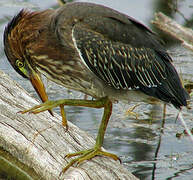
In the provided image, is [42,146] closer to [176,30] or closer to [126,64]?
[126,64]

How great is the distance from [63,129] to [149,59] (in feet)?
3.32

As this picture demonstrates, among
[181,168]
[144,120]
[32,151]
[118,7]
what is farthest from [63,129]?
[118,7]

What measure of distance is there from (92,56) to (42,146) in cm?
92

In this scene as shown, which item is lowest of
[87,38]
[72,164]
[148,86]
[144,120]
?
[144,120]

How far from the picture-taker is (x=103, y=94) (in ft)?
17.3

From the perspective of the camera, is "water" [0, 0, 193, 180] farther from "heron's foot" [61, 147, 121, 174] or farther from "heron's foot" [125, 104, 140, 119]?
"heron's foot" [61, 147, 121, 174]

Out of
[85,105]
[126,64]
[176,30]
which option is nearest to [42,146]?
[85,105]

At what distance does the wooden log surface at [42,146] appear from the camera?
5.09 metres

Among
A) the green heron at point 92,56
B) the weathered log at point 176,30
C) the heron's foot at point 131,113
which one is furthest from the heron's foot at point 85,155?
the weathered log at point 176,30

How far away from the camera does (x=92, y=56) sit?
5.19 metres

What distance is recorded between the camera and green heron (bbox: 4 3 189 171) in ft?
16.9

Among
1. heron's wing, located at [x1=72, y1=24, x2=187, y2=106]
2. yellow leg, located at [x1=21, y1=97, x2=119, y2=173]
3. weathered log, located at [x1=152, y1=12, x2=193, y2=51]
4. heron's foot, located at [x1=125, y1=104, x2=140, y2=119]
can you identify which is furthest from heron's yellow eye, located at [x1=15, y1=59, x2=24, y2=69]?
weathered log, located at [x1=152, y1=12, x2=193, y2=51]

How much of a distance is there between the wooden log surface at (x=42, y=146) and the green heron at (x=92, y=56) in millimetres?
114

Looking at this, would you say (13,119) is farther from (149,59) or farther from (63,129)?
(149,59)
